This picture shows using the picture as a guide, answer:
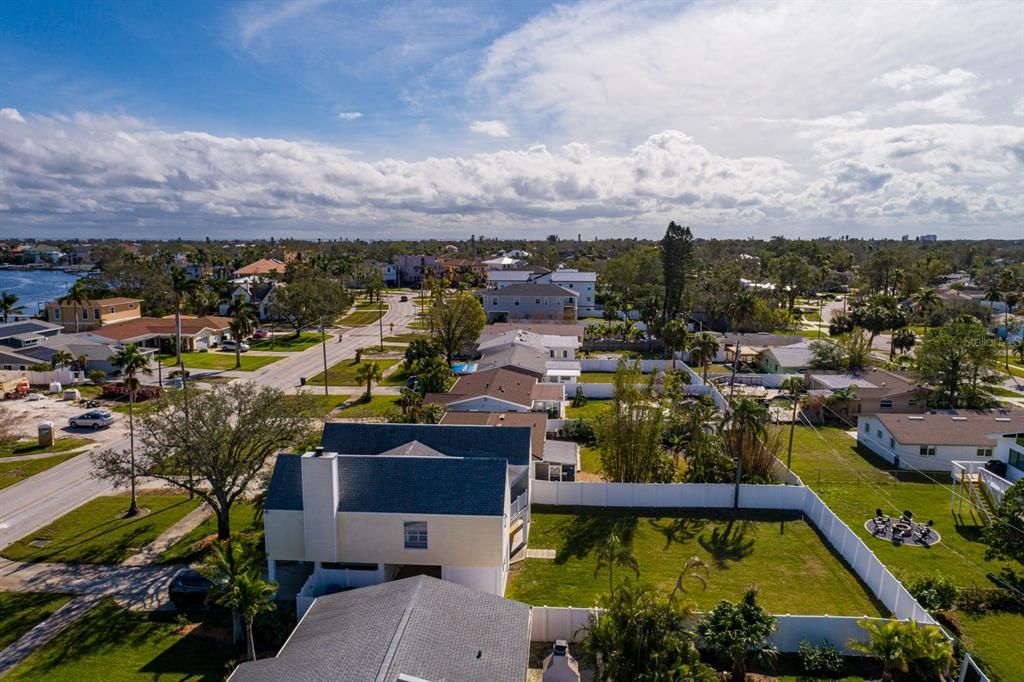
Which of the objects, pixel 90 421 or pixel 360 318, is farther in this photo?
pixel 360 318

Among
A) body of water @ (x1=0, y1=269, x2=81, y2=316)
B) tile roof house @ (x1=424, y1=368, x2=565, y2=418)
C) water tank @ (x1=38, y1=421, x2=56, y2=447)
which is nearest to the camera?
water tank @ (x1=38, y1=421, x2=56, y2=447)

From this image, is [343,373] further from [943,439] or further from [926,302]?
[926,302]

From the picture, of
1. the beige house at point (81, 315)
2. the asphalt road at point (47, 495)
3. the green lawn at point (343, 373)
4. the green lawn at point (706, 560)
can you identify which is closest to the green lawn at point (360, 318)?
the green lawn at point (343, 373)

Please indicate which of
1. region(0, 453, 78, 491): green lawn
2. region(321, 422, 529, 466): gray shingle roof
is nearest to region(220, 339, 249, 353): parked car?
region(0, 453, 78, 491): green lawn

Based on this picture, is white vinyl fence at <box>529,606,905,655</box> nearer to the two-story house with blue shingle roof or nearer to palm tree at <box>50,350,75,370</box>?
the two-story house with blue shingle roof

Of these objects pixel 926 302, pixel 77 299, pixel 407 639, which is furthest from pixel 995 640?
pixel 77 299
